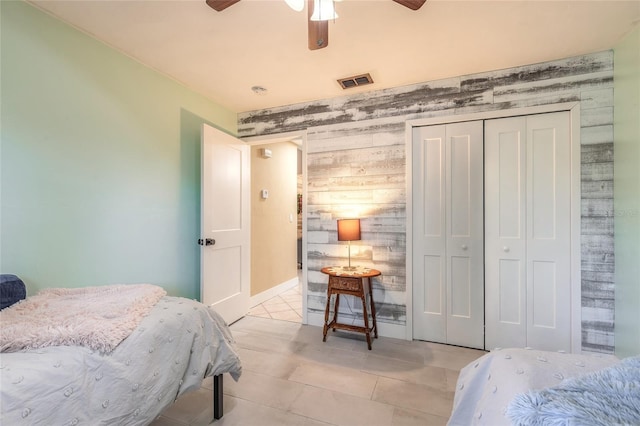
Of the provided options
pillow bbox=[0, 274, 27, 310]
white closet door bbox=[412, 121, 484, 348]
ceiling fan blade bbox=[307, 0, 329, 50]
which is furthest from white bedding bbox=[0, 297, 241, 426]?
white closet door bbox=[412, 121, 484, 348]

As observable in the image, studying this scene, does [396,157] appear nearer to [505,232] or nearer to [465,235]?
[465,235]

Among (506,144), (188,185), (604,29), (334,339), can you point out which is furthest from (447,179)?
(188,185)

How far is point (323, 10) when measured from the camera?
135cm

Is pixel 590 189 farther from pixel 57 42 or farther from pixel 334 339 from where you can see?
pixel 57 42

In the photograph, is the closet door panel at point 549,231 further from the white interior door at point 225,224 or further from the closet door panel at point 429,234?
the white interior door at point 225,224

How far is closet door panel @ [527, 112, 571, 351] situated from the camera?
7.70ft

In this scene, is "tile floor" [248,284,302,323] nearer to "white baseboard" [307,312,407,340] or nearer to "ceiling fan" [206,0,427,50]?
"white baseboard" [307,312,407,340]

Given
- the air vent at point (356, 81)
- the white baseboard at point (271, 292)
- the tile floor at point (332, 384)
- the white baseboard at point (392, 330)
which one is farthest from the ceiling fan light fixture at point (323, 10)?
the white baseboard at point (271, 292)

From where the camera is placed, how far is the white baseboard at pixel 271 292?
3867 millimetres

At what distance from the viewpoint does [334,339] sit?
9.20ft

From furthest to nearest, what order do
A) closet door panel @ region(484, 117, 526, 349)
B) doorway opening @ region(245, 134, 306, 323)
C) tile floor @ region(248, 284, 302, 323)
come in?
1. doorway opening @ region(245, 134, 306, 323)
2. tile floor @ region(248, 284, 302, 323)
3. closet door panel @ region(484, 117, 526, 349)

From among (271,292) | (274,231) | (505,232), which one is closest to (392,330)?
(505,232)

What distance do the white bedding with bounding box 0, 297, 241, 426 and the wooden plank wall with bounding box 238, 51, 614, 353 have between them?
176 cm

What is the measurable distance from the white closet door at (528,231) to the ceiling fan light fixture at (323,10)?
1.90m
